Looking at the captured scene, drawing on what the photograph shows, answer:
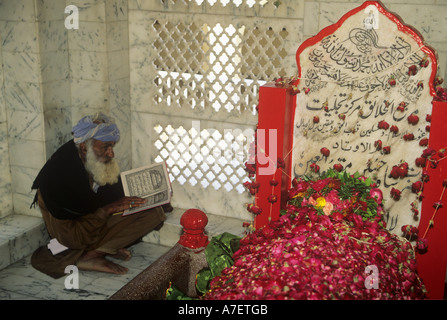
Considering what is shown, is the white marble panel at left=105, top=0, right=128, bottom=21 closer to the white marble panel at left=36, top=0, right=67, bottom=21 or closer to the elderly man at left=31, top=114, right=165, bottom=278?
the white marble panel at left=36, top=0, right=67, bottom=21

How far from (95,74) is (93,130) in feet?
2.52

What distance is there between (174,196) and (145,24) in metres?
1.86

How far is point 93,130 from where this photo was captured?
16.6 ft

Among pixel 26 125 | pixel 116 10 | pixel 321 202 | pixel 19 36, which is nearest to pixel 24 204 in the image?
pixel 26 125

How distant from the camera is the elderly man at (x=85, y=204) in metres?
4.91

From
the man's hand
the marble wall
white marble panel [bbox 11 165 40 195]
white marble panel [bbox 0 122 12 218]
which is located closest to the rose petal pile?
the marble wall

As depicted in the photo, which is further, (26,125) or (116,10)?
(116,10)

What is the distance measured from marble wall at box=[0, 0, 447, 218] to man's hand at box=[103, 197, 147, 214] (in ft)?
2.64

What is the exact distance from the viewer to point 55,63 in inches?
208

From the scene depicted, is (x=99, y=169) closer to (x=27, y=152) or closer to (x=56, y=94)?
(x=27, y=152)

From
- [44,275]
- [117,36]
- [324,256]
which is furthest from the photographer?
[117,36]

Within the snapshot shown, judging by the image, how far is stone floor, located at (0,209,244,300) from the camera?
4.54 meters
